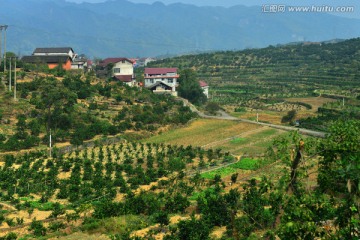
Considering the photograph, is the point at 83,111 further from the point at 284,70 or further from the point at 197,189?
the point at 284,70

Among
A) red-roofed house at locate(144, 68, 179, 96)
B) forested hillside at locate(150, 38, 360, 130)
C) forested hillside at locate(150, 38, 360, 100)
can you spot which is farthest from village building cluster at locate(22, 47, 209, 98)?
forested hillside at locate(150, 38, 360, 100)

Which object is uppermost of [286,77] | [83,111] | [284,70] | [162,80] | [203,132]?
[284,70]

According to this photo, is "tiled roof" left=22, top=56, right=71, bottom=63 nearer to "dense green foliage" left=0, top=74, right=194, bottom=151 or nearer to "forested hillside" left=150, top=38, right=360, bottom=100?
"dense green foliage" left=0, top=74, right=194, bottom=151

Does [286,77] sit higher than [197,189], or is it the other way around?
[286,77]

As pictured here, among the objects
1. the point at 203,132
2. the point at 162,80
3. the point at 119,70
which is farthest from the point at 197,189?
the point at 119,70

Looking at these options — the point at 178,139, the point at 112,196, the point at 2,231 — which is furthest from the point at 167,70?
the point at 2,231

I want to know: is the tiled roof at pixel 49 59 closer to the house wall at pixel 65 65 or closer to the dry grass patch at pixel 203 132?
the house wall at pixel 65 65

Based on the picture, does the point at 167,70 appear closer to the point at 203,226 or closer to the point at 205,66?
the point at 205,66

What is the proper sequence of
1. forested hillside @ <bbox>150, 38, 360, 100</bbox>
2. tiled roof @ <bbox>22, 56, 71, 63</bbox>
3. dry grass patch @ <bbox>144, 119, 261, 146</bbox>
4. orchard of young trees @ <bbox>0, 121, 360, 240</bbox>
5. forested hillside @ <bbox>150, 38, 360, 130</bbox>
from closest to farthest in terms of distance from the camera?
orchard of young trees @ <bbox>0, 121, 360, 240</bbox> → dry grass patch @ <bbox>144, 119, 261, 146</bbox> → forested hillside @ <bbox>150, 38, 360, 130</bbox> → tiled roof @ <bbox>22, 56, 71, 63</bbox> → forested hillside @ <bbox>150, 38, 360, 100</bbox>

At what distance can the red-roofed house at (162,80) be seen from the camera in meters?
58.9

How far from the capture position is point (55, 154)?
30016 millimetres

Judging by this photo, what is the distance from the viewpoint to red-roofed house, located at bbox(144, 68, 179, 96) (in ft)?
193

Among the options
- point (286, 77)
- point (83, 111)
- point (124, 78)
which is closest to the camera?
point (83, 111)

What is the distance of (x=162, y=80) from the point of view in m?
61.5
